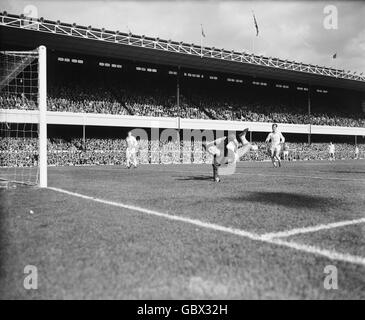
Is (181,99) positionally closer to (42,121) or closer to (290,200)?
(42,121)

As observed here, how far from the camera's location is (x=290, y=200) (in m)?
6.17

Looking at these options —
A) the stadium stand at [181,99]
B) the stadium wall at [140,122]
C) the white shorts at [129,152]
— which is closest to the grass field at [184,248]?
the white shorts at [129,152]

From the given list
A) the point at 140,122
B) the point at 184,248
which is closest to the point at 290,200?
the point at 184,248

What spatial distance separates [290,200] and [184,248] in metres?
3.35

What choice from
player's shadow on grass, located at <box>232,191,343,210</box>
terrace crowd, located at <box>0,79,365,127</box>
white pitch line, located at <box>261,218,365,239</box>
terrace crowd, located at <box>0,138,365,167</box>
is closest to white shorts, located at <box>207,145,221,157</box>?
player's shadow on grass, located at <box>232,191,343,210</box>

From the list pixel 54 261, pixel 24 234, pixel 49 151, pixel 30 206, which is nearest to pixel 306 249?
pixel 54 261

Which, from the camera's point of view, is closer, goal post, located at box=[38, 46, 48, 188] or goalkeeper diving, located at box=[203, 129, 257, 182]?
goal post, located at box=[38, 46, 48, 188]

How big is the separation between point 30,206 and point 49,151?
64.6 feet

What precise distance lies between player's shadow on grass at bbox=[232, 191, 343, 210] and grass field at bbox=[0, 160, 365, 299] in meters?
0.08

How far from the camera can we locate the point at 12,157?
21.8 meters

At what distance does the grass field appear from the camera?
2430 mm

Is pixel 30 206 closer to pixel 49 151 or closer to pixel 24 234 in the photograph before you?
pixel 24 234

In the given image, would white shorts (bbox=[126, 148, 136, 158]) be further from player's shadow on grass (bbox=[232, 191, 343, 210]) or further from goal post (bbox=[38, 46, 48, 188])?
player's shadow on grass (bbox=[232, 191, 343, 210])

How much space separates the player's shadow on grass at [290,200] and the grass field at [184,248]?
0.25ft
